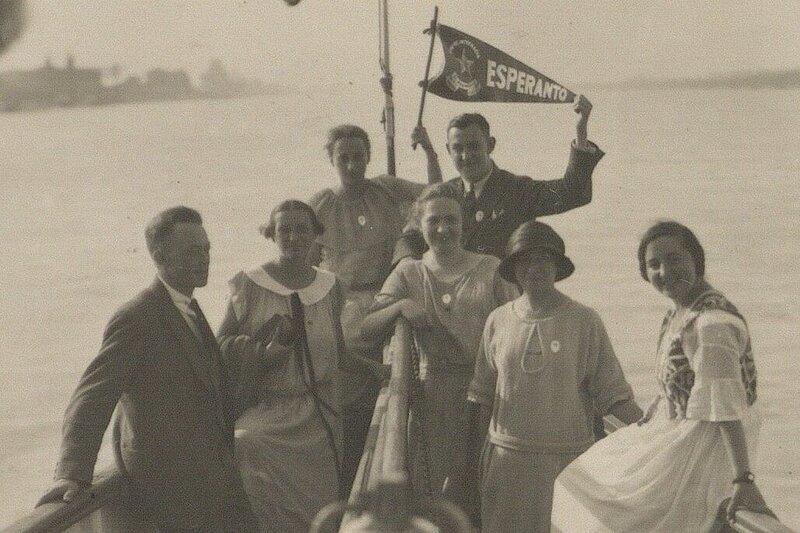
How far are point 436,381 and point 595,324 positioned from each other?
2.63 feet

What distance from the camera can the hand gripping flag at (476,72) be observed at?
19.7 feet

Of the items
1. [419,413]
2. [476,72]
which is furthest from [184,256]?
[476,72]

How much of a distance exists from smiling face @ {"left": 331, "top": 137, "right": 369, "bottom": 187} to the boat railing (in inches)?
50.7

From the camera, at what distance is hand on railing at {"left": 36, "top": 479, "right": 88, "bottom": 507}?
3.20 metres

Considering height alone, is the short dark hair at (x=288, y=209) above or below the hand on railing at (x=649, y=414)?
above

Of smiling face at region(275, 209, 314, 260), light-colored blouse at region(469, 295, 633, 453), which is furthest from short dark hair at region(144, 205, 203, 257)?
light-colored blouse at region(469, 295, 633, 453)

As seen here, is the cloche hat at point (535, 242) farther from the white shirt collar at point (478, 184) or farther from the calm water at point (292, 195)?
the calm water at point (292, 195)

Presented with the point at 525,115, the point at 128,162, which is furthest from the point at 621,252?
the point at 128,162

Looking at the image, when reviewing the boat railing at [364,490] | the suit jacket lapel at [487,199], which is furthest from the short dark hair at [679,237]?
the suit jacket lapel at [487,199]

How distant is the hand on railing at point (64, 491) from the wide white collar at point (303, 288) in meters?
1.18

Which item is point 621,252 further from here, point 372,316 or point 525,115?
point 372,316

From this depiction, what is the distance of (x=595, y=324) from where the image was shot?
3.81 m

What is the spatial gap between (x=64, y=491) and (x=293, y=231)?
1325mm

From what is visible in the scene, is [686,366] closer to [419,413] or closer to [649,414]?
[649,414]
